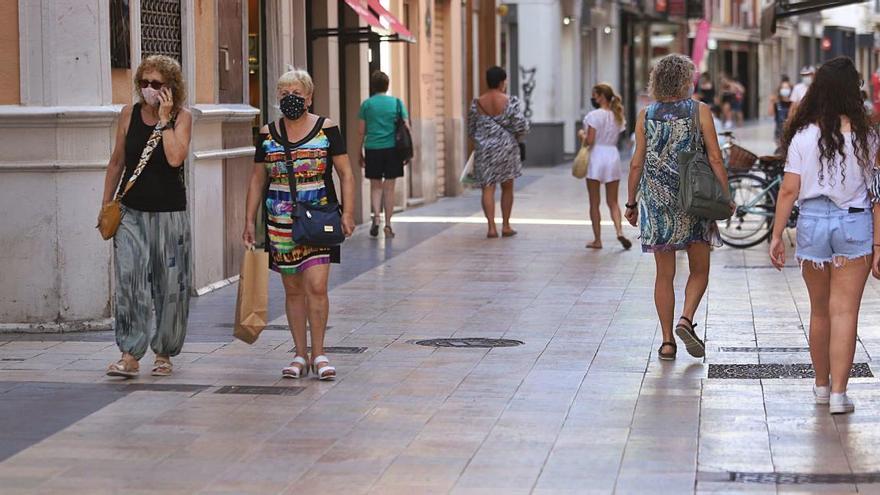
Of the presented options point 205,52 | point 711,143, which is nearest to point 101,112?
point 205,52

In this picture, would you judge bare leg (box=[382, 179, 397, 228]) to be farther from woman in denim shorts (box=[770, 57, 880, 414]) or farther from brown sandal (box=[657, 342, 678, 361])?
woman in denim shorts (box=[770, 57, 880, 414])

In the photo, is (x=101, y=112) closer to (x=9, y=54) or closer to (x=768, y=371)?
(x=9, y=54)

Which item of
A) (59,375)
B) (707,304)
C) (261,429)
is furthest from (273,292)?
(261,429)

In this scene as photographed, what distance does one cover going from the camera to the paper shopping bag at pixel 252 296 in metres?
9.34

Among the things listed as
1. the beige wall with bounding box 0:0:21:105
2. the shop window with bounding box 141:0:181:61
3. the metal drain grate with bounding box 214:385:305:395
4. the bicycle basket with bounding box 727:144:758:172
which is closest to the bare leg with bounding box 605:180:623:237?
the bicycle basket with bounding box 727:144:758:172

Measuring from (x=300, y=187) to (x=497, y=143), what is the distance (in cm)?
977

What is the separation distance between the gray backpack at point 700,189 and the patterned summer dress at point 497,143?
29.3 ft

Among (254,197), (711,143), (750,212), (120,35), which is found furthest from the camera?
(750,212)

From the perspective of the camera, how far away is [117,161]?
9.38 meters

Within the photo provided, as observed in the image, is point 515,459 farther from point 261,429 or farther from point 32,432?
point 32,432

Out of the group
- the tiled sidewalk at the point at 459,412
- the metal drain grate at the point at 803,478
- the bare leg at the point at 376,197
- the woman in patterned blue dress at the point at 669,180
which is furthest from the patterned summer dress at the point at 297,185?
the bare leg at the point at 376,197

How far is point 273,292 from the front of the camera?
44.8 ft

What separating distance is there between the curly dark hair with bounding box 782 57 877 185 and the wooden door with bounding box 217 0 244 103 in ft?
22.0

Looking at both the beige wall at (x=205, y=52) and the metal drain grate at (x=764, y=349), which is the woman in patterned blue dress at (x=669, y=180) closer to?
Answer: the metal drain grate at (x=764, y=349)
